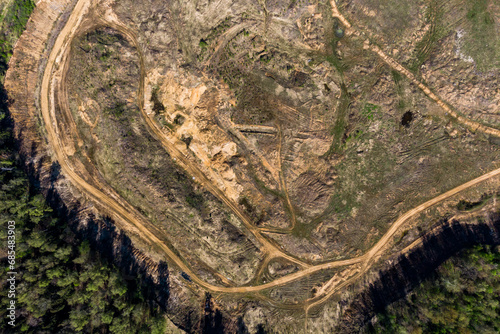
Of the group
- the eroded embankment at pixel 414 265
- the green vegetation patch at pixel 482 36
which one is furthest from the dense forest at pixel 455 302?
the green vegetation patch at pixel 482 36

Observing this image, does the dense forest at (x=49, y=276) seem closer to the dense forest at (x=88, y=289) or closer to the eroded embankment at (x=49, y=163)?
the dense forest at (x=88, y=289)

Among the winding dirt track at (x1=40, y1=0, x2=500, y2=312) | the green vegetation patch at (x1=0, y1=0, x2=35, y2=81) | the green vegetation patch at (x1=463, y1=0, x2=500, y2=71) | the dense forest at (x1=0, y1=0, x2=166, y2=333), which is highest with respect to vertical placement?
the green vegetation patch at (x1=463, y1=0, x2=500, y2=71)

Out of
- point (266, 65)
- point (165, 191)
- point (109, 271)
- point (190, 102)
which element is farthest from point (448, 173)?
point (109, 271)

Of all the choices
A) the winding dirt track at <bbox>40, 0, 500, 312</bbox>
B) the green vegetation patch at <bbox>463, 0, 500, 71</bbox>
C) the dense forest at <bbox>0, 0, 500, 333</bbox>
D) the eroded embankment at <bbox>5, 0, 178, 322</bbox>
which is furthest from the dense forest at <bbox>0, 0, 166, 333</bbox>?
the green vegetation patch at <bbox>463, 0, 500, 71</bbox>

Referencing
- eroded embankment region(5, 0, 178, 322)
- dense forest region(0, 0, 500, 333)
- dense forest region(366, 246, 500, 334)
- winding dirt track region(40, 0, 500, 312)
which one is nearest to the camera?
dense forest region(0, 0, 500, 333)

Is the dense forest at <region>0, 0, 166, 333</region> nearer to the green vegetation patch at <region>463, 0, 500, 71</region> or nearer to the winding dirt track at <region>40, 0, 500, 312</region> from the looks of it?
the winding dirt track at <region>40, 0, 500, 312</region>

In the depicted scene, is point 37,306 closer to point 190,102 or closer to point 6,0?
point 190,102

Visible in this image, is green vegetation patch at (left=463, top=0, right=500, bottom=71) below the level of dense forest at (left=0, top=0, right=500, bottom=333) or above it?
above

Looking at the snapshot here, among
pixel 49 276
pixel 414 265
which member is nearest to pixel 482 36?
pixel 414 265
